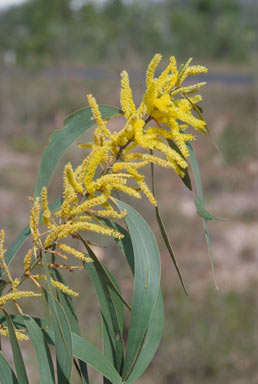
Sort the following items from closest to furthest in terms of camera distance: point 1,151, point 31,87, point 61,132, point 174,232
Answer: point 61,132, point 174,232, point 1,151, point 31,87

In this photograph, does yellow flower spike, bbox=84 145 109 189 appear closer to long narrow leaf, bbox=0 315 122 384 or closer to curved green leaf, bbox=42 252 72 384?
curved green leaf, bbox=42 252 72 384

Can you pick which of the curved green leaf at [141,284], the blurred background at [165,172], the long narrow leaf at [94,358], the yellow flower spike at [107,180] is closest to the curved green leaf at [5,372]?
the long narrow leaf at [94,358]

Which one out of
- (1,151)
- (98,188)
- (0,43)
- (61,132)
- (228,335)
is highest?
(0,43)

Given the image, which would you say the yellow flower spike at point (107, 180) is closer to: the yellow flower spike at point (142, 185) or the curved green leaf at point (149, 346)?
the yellow flower spike at point (142, 185)

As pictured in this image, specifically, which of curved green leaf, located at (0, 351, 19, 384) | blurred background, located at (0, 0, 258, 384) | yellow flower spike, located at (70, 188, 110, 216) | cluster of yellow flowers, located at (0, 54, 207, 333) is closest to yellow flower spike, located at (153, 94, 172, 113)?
cluster of yellow flowers, located at (0, 54, 207, 333)

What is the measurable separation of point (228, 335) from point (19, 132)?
6156 mm

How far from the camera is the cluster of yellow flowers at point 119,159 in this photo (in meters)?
0.68

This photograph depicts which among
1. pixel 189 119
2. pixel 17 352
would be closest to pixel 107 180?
pixel 189 119

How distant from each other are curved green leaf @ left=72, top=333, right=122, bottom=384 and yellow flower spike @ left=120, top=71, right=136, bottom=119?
0.31m

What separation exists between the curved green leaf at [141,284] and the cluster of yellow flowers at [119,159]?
2.0 inches

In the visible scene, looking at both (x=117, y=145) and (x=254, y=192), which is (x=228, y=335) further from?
(x=254, y=192)

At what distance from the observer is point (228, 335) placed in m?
2.73

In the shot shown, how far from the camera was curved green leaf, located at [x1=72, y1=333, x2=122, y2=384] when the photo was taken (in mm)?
696

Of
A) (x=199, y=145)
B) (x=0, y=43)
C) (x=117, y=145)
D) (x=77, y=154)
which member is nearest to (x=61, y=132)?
(x=117, y=145)
